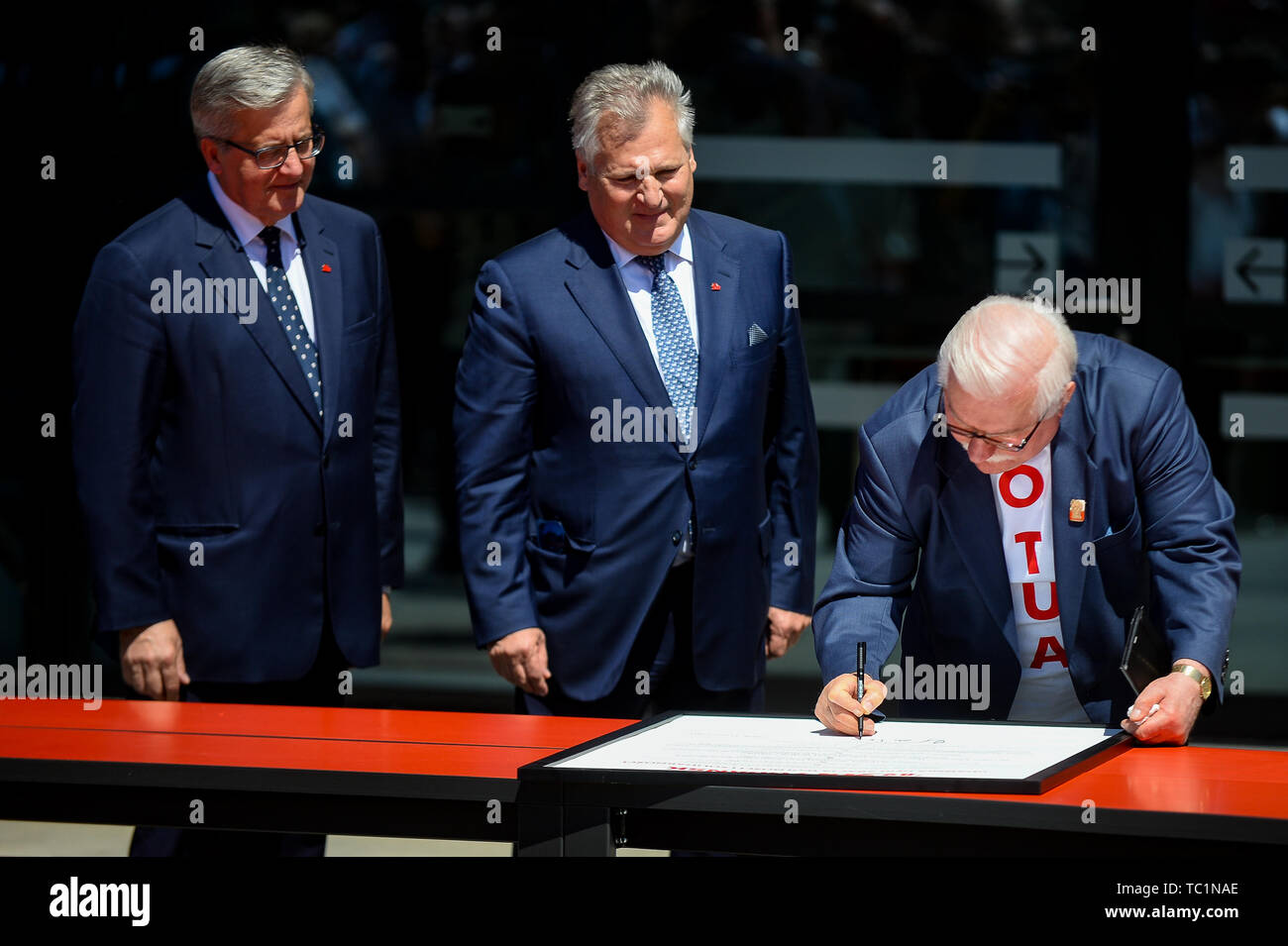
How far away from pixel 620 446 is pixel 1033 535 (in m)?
0.86

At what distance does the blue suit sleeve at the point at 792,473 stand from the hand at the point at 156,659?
48.1 inches

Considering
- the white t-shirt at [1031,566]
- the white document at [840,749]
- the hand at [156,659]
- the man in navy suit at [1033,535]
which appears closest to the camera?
the white document at [840,749]

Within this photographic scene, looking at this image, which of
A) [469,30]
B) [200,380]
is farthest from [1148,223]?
[200,380]

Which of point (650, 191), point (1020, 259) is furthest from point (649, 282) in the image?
point (1020, 259)

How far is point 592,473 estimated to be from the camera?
3.43m

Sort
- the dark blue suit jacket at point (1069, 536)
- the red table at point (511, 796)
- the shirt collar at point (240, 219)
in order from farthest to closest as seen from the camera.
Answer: the shirt collar at point (240, 219)
the dark blue suit jacket at point (1069, 536)
the red table at point (511, 796)

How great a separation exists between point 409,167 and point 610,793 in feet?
12.6

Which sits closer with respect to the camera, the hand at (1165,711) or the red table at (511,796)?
the red table at (511,796)

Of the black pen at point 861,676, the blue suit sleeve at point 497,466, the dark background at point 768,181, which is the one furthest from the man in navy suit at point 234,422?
the dark background at point 768,181

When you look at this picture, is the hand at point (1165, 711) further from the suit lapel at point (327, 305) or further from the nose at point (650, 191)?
the suit lapel at point (327, 305)

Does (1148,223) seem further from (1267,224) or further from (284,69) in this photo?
(284,69)

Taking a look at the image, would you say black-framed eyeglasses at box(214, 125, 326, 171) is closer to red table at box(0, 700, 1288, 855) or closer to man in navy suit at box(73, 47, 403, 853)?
man in navy suit at box(73, 47, 403, 853)

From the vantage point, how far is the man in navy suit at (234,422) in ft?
11.2

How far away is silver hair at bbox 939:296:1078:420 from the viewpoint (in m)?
2.71
